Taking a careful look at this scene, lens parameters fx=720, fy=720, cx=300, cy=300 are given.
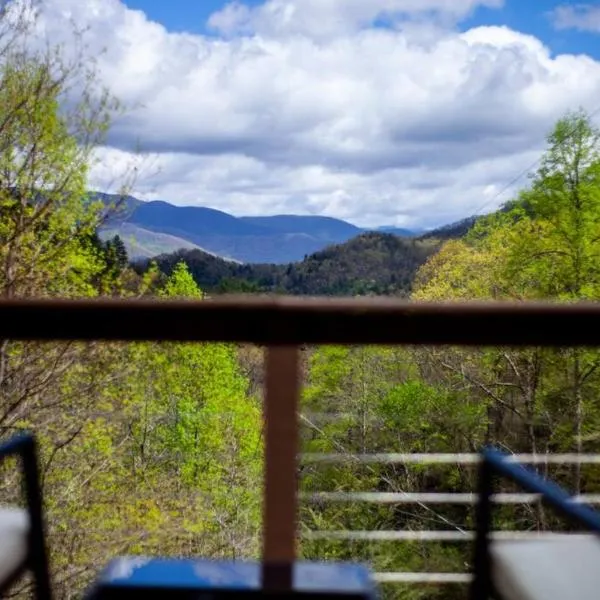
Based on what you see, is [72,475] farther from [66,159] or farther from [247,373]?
[247,373]

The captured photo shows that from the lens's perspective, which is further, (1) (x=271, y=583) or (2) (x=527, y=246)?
(2) (x=527, y=246)

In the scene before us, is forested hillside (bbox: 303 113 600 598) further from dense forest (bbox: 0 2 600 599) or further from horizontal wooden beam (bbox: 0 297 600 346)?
horizontal wooden beam (bbox: 0 297 600 346)

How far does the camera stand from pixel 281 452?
1241mm

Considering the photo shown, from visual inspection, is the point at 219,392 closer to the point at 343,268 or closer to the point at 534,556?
the point at 534,556

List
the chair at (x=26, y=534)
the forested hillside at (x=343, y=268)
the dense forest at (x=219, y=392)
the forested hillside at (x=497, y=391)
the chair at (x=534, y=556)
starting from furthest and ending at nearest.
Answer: the forested hillside at (x=343, y=268)
the forested hillside at (x=497, y=391)
the dense forest at (x=219, y=392)
the chair at (x=26, y=534)
the chair at (x=534, y=556)

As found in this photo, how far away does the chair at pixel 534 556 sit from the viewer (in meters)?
1.07

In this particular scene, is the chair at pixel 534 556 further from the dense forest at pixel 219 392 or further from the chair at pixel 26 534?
the dense forest at pixel 219 392

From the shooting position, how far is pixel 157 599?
3.26 ft

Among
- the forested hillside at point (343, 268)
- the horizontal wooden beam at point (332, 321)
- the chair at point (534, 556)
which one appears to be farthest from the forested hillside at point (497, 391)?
the forested hillside at point (343, 268)

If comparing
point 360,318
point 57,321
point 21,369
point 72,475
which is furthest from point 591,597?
point 72,475

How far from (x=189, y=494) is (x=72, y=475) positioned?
467 centimetres

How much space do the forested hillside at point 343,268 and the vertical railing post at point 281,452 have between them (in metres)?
44.1

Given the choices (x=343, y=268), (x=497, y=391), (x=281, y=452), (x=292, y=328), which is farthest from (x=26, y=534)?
(x=343, y=268)

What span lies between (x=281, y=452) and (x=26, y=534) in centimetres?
47
